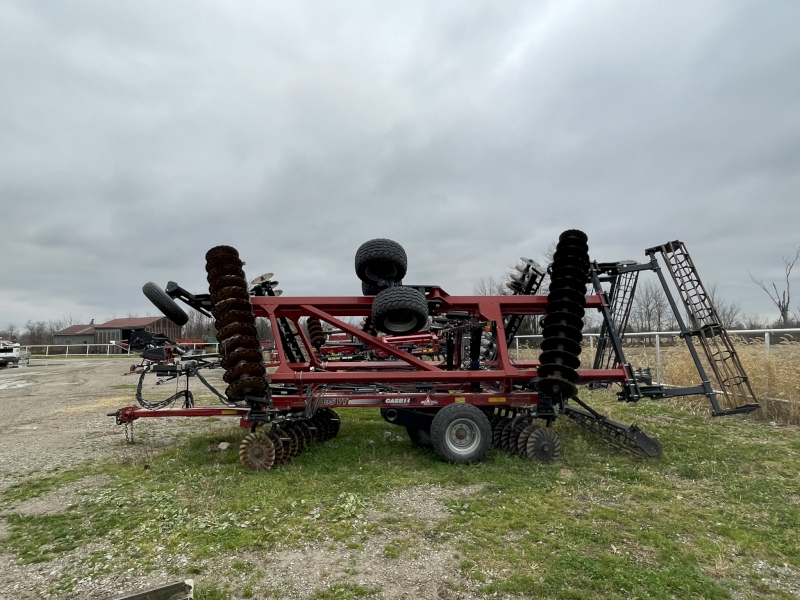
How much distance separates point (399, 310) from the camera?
19.2 ft

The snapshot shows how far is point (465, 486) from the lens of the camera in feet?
17.5

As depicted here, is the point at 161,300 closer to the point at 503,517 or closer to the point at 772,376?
the point at 503,517

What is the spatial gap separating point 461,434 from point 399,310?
171 cm

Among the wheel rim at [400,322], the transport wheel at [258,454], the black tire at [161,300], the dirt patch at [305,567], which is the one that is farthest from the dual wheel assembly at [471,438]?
the black tire at [161,300]

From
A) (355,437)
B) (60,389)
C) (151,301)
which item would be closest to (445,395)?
(355,437)

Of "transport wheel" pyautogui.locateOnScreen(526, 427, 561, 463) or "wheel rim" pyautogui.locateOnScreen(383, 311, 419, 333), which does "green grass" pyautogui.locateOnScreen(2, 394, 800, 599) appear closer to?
"transport wheel" pyautogui.locateOnScreen(526, 427, 561, 463)

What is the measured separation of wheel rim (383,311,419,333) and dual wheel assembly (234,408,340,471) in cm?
170

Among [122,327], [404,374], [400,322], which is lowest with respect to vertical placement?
[404,374]

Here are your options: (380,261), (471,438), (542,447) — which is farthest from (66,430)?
(542,447)

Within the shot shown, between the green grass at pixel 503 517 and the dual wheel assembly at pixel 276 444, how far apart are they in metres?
0.14

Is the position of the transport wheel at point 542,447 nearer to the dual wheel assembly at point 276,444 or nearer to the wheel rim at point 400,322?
the wheel rim at point 400,322

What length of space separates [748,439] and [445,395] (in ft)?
15.5

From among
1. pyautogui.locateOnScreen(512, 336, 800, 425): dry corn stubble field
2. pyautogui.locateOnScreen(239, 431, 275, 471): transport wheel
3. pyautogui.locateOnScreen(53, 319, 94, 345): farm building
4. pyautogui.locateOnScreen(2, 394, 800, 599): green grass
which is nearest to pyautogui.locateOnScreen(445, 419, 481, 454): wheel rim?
pyautogui.locateOnScreen(2, 394, 800, 599): green grass

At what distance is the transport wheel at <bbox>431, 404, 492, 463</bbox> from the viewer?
237 inches
